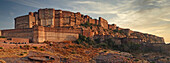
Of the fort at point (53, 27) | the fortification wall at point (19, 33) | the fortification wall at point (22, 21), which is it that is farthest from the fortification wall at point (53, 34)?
the fortification wall at point (22, 21)

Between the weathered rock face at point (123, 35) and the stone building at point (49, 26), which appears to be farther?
the weathered rock face at point (123, 35)

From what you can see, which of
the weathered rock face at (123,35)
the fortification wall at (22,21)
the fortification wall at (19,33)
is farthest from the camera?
the fortification wall at (22,21)

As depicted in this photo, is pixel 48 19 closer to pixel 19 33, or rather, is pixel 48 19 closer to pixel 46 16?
pixel 46 16

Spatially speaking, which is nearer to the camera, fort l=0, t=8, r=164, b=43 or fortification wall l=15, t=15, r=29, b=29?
fort l=0, t=8, r=164, b=43

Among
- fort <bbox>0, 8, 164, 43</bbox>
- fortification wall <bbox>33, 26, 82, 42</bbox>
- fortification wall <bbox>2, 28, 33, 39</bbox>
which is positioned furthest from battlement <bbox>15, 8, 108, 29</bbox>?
fortification wall <bbox>33, 26, 82, 42</bbox>

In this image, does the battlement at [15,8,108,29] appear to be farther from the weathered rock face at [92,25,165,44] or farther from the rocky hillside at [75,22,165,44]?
the weathered rock face at [92,25,165,44]

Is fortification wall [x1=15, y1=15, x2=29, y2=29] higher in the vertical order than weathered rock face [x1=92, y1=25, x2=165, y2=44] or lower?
higher

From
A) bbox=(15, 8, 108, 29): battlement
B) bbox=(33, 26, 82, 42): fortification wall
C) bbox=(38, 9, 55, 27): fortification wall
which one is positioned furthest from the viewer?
bbox=(38, 9, 55, 27): fortification wall

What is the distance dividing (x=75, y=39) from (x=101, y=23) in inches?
1148

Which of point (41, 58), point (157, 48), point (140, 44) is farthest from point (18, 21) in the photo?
point (157, 48)

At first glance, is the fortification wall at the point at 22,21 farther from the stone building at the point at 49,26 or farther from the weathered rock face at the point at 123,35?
the weathered rock face at the point at 123,35

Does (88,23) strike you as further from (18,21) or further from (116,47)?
(18,21)

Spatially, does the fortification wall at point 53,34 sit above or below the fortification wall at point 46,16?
below

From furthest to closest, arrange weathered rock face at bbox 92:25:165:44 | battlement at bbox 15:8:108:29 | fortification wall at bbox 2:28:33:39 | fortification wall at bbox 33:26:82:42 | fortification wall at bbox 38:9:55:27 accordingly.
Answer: fortification wall at bbox 38:9:55:27 < battlement at bbox 15:8:108:29 < weathered rock face at bbox 92:25:165:44 < fortification wall at bbox 2:28:33:39 < fortification wall at bbox 33:26:82:42
